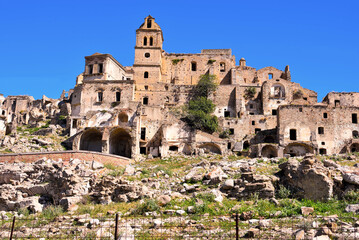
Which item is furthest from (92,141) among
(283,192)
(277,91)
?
(283,192)

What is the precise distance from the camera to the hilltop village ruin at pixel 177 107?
41.7 m

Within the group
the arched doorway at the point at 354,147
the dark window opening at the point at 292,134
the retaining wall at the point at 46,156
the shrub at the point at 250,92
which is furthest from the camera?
the shrub at the point at 250,92

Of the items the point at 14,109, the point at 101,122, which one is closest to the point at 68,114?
the point at 101,122

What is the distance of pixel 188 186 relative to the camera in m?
21.8

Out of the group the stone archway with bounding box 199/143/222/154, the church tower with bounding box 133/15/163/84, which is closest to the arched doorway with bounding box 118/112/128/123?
the stone archway with bounding box 199/143/222/154

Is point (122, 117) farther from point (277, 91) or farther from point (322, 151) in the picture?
point (322, 151)

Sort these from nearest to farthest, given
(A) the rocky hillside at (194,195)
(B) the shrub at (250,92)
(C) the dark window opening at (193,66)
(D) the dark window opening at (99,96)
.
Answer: (A) the rocky hillside at (194,195) → (D) the dark window opening at (99,96) → (B) the shrub at (250,92) → (C) the dark window opening at (193,66)

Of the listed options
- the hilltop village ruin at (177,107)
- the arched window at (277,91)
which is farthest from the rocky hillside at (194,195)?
the arched window at (277,91)

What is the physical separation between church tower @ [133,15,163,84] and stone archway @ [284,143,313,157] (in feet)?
71.4

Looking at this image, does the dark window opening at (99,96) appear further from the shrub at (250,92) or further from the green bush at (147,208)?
the green bush at (147,208)

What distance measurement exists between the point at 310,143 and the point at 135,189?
85.2 feet

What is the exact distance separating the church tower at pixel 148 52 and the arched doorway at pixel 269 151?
20.5 metres

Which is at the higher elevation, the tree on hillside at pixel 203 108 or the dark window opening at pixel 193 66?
the dark window opening at pixel 193 66

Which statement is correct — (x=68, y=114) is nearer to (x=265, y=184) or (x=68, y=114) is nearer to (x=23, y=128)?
(x=23, y=128)
